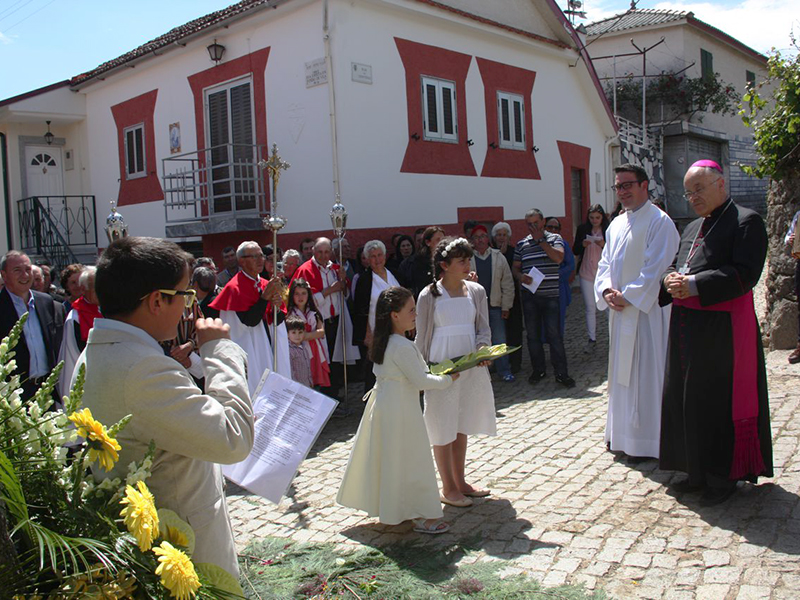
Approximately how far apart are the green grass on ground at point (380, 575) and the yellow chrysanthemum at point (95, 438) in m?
2.16

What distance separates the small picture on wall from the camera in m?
14.5

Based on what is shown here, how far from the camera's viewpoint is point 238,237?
1330 centimetres

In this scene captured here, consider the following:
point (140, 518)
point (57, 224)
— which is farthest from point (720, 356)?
point (57, 224)

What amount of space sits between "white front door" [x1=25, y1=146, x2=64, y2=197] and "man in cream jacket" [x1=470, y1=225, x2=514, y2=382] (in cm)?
1261

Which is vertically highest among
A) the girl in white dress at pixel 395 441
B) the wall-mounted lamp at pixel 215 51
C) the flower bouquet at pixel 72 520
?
the wall-mounted lamp at pixel 215 51

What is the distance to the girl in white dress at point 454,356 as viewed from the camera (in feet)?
16.2

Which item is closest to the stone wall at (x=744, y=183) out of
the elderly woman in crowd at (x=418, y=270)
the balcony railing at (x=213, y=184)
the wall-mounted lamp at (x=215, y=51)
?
the balcony railing at (x=213, y=184)

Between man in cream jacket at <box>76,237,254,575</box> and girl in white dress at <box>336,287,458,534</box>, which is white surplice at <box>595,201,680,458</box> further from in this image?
man in cream jacket at <box>76,237,254,575</box>

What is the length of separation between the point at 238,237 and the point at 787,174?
895cm

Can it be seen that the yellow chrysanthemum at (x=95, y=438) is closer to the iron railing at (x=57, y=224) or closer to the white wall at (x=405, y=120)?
the white wall at (x=405, y=120)

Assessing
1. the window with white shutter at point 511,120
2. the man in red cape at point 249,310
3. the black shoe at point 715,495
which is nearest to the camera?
the black shoe at point 715,495

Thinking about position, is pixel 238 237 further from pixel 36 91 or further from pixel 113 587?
pixel 113 587

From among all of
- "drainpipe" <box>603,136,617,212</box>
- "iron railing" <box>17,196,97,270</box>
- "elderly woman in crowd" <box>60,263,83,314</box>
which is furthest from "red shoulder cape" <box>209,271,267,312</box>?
"drainpipe" <box>603,136,617,212</box>

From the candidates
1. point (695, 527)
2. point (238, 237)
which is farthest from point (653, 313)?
point (238, 237)
